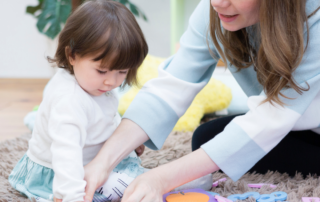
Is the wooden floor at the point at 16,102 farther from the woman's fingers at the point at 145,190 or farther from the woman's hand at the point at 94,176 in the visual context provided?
the woman's fingers at the point at 145,190

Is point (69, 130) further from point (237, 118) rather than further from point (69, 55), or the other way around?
point (237, 118)

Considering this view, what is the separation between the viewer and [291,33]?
2.19 feet

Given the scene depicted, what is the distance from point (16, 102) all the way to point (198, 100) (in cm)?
125

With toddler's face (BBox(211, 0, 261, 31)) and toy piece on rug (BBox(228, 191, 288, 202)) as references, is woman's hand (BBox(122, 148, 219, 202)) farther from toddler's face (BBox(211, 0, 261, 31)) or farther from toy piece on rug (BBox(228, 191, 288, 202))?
toddler's face (BBox(211, 0, 261, 31))

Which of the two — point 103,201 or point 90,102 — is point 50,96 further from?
point 103,201

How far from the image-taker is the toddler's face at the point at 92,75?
733mm

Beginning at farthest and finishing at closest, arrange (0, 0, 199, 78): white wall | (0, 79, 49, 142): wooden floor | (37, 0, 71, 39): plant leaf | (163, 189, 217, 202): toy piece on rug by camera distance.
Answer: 1. (0, 0, 199, 78): white wall
2. (37, 0, 71, 39): plant leaf
3. (0, 79, 49, 142): wooden floor
4. (163, 189, 217, 202): toy piece on rug

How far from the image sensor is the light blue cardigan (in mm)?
714

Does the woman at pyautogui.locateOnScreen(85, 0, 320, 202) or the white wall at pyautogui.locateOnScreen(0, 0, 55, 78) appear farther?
the white wall at pyautogui.locateOnScreen(0, 0, 55, 78)

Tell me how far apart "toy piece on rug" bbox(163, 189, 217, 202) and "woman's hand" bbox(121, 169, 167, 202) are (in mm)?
58

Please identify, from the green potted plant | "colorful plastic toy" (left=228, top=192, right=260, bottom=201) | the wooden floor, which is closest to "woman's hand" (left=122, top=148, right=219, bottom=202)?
"colorful plastic toy" (left=228, top=192, right=260, bottom=201)

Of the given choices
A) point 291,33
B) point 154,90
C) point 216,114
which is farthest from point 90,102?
point 216,114

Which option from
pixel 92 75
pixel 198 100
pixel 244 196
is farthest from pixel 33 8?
pixel 244 196

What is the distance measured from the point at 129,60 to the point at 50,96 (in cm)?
19
